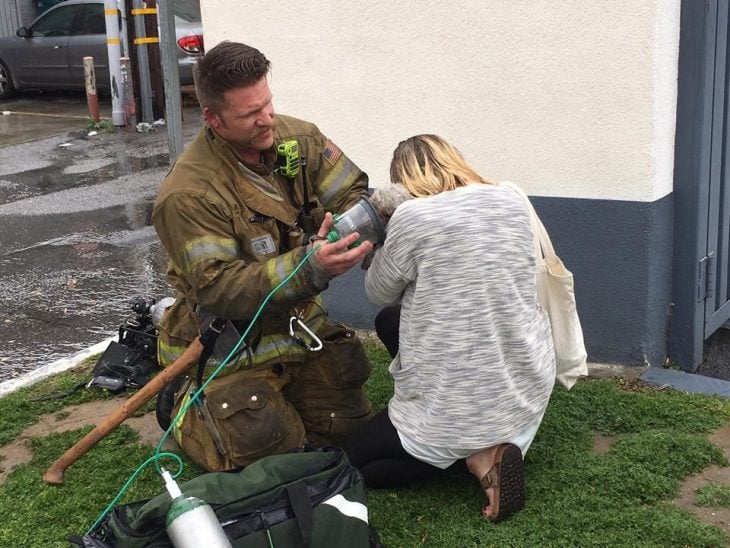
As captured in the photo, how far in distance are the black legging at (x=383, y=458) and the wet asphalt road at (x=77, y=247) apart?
1.73 metres

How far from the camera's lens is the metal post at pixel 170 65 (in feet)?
16.6

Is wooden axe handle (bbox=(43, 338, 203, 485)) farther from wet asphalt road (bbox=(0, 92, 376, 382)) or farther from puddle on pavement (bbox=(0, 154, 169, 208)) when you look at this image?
puddle on pavement (bbox=(0, 154, 169, 208))

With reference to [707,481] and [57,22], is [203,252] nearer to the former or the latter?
[707,481]

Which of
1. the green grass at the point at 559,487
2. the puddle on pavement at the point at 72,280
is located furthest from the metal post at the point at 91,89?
the green grass at the point at 559,487

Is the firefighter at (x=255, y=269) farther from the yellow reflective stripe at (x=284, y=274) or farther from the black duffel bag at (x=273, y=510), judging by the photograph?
the black duffel bag at (x=273, y=510)

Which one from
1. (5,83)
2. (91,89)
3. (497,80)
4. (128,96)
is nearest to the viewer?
(497,80)

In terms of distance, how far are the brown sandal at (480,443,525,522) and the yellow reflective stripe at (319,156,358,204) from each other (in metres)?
1.27

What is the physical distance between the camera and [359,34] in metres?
4.60

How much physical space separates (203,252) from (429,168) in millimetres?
871

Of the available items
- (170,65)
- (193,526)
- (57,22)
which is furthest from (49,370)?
(57,22)

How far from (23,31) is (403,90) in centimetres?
1198

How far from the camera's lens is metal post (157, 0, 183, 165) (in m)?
5.06

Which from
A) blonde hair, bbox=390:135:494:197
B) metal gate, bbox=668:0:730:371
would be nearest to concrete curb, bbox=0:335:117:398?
blonde hair, bbox=390:135:494:197

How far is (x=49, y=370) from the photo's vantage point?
4.80 metres
